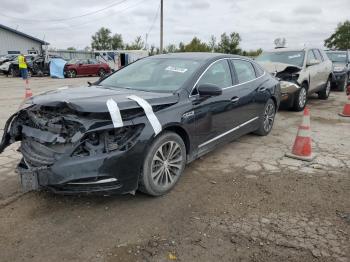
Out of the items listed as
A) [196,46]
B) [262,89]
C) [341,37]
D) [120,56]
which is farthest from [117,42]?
[262,89]

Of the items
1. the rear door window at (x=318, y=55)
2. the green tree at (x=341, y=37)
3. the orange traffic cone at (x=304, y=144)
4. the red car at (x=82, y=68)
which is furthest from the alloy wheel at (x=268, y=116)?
the green tree at (x=341, y=37)

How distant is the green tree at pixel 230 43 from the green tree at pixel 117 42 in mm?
38664

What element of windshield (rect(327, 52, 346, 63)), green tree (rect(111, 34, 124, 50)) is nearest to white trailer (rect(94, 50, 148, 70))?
windshield (rect(327, 52, 346, 63))

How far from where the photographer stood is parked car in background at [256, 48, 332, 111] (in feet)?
28.6

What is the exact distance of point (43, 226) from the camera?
3.18m

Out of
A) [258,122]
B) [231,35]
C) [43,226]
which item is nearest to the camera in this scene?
[43,226]

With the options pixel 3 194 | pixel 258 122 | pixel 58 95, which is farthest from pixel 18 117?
pixel 258 122

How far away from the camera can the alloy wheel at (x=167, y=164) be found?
144 inches

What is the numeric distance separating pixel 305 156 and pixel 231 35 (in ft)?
144

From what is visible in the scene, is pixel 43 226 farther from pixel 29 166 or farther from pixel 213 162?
pixel 213 162

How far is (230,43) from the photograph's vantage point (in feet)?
150

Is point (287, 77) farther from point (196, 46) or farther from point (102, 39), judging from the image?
point (102, 39)

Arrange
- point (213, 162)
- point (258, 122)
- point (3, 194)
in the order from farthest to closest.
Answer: point (258, 122) → point (213, 162) → point (3, 194)

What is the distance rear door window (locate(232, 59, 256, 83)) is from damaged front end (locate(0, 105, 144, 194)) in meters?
2.45
